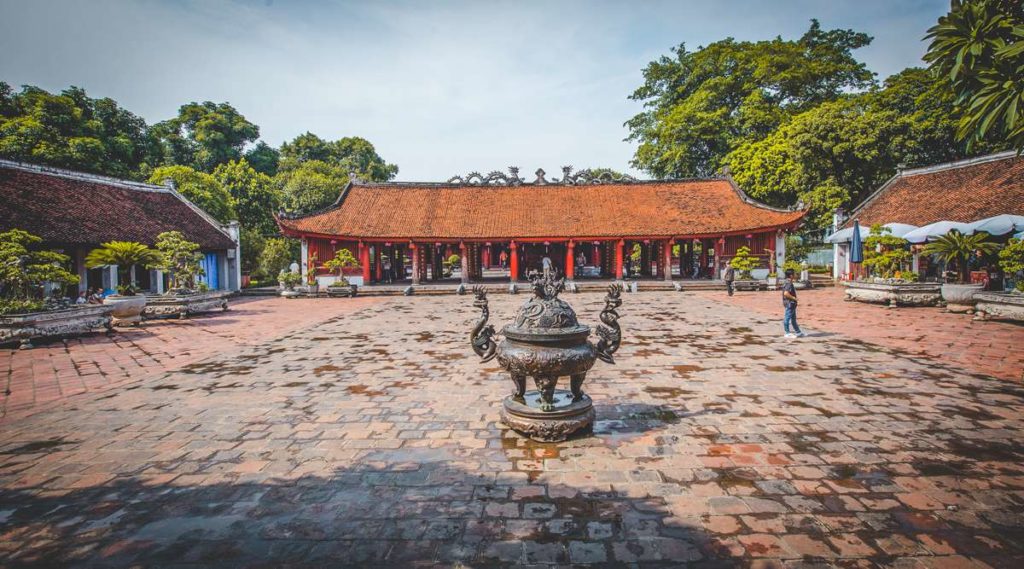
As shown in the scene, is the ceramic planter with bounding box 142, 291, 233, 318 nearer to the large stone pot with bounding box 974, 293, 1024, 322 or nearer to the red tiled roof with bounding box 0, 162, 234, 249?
the red tiled roof with bounding box 0, 162, 234, 249

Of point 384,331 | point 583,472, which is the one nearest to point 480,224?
point 384,331

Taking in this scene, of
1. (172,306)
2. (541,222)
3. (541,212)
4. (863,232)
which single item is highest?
(541,212)

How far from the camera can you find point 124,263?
13.6 meters

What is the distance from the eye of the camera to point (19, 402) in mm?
6051

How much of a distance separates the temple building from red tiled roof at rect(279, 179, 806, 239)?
0.18 ft

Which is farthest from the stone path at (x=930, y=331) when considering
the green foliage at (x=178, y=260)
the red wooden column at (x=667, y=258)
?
the green foliage at (x=178, y=260)

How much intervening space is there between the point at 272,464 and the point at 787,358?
26.3 feet

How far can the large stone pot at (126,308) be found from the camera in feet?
40.9

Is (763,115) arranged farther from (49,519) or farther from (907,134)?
(49,519)

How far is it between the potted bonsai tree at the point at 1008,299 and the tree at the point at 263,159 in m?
56.6

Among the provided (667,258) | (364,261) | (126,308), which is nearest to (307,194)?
(364,261)

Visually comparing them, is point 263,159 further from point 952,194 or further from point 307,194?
point 952,194

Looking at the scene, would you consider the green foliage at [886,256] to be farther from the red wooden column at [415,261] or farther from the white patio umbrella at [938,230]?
the red wooden column at [415,261]

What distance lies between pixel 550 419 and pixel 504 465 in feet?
2.32
